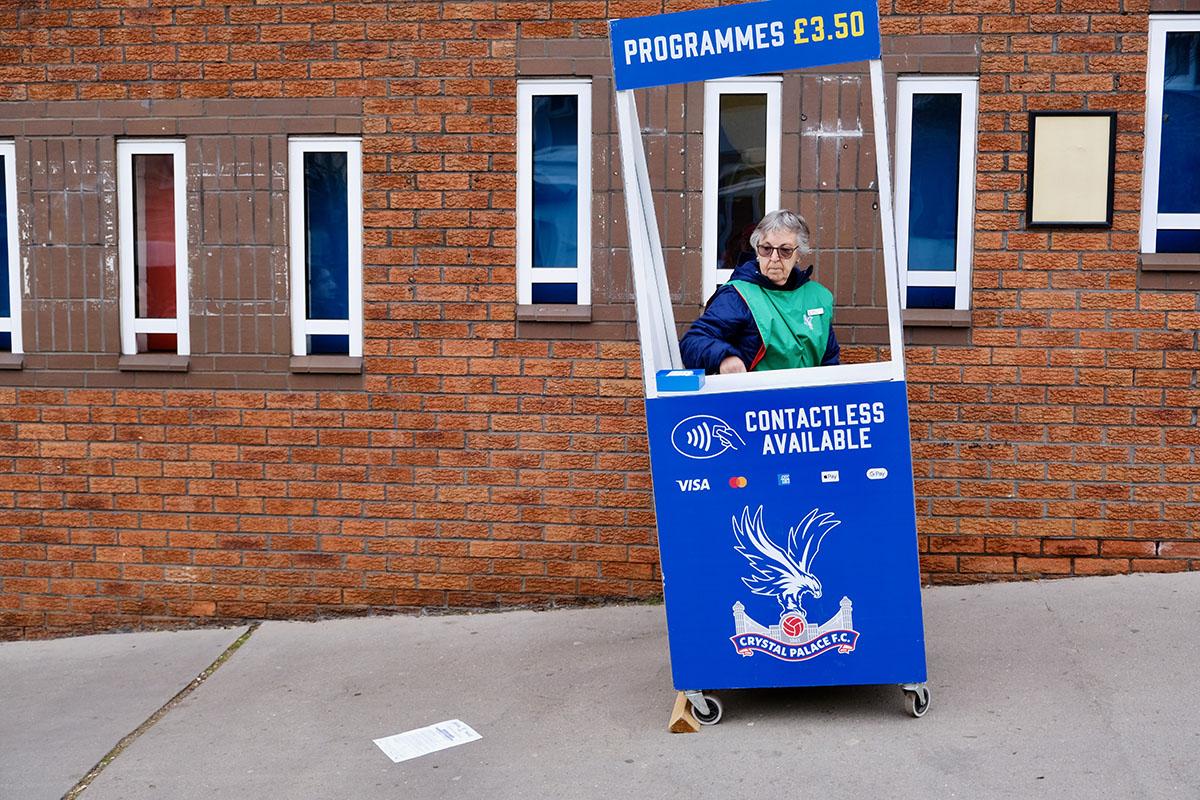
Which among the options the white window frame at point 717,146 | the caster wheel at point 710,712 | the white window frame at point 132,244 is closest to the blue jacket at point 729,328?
the white window frame at point 717,146

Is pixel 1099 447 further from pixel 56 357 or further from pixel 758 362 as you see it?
pixel 56 357

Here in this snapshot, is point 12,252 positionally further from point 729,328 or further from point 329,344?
point 729,328

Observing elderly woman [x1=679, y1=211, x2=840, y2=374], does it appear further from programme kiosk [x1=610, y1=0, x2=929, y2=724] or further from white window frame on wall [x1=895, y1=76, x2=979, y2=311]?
white window frame on wall [x1=895, y1=76, x2=979, y2=311]

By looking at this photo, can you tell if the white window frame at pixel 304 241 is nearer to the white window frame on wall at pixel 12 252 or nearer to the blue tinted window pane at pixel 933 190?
the white window frame on wall at pixel 12 252

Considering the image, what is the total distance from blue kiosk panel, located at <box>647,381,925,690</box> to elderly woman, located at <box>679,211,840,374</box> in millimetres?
279

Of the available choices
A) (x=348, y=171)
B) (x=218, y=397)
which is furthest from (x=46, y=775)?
(x=348, y=171)

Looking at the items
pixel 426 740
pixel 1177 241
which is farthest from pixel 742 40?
pixel 426 740

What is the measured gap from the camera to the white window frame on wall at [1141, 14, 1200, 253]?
481 cm

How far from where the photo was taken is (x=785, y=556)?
3752 mm

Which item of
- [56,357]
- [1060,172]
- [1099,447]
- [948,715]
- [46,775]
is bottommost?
[46,775]

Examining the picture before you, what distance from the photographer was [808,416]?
3.67m

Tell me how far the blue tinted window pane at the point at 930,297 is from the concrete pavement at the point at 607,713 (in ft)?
4.10

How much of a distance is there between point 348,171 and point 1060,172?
3.13 m

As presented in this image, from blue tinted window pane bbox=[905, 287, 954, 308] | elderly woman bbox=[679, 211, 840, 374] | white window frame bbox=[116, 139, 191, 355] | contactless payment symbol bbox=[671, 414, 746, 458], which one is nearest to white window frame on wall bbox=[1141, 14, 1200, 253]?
blue tinted window pane bbox=[905, 287, 954, 308]
